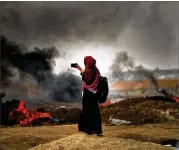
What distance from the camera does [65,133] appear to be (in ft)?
15.9

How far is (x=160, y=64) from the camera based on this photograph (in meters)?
5.12

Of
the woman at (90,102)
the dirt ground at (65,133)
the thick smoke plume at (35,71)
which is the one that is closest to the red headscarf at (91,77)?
the woman at (90,102)

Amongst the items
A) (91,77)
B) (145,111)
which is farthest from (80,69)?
(145,111)

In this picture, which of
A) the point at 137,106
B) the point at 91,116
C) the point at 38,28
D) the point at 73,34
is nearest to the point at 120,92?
the point at 137,106

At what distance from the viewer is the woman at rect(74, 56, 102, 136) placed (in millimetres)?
4629

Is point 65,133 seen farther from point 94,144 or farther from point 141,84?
point 141,84

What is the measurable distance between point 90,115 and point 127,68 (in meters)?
0.78

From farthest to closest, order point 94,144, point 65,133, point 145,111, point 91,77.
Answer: point 145,111
point 65,133
point 91,77
point 94,144

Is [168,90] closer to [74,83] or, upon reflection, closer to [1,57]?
[74,83]

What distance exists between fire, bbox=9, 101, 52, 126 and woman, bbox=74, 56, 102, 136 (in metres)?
0.60

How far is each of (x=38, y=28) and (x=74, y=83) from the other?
2.60 ft

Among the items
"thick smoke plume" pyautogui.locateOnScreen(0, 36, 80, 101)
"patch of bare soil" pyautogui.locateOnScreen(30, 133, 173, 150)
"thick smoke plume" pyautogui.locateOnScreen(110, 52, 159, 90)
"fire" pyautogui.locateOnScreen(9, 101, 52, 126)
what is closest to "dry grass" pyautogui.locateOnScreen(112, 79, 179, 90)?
"thick smoke plume" pyautogui.locateOnScreen(110, 52, 159, 90)

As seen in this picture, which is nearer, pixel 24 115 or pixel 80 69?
pixel 80 69

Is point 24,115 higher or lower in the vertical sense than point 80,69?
lower
